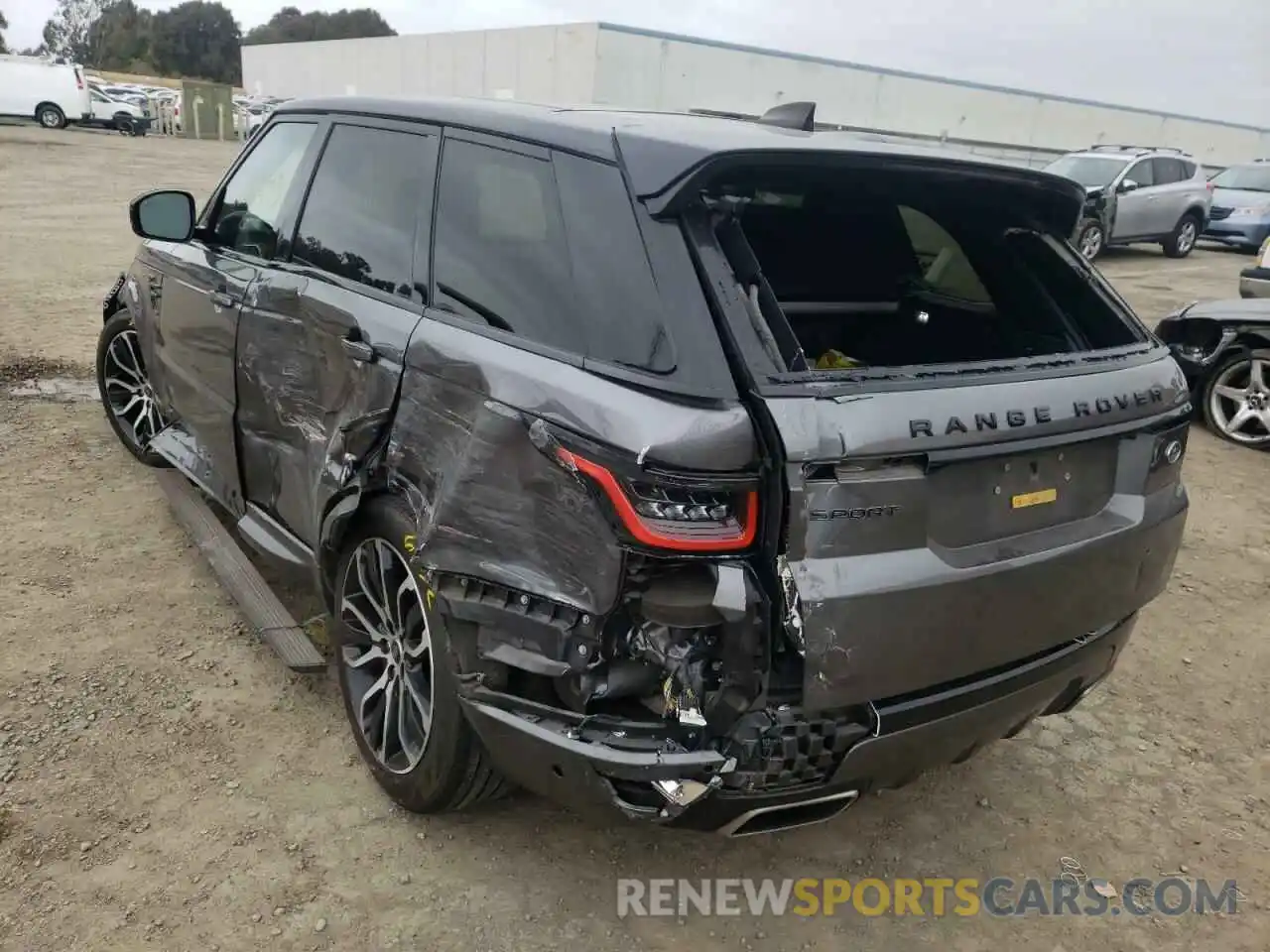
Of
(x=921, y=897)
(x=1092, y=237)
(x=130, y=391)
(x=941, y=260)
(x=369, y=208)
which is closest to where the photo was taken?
(x=921, y=897)

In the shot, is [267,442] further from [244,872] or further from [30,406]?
[30,406]

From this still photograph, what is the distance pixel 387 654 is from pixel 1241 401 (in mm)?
6497

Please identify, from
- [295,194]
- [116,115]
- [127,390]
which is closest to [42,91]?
[116,115]

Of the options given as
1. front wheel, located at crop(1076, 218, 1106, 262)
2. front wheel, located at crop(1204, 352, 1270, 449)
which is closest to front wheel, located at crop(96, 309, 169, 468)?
front wheel, located at crop(1204, 352, 1270, 449)

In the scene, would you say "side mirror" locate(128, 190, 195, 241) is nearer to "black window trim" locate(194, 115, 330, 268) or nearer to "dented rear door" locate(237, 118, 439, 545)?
"black window trim" locate(194, 115, 330, 268)

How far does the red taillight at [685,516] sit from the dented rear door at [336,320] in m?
0.93

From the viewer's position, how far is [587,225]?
2.17 metres

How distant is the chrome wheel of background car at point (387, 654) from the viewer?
2605 mm

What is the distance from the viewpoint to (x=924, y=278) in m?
3.24

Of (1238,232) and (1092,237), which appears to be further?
(1238,232)

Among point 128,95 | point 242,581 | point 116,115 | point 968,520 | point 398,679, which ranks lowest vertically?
point 242,581

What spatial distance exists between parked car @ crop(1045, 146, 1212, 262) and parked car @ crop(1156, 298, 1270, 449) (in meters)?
9.27

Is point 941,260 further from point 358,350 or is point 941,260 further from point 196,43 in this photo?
point 196,43

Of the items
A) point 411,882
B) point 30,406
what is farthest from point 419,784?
point 30,406
